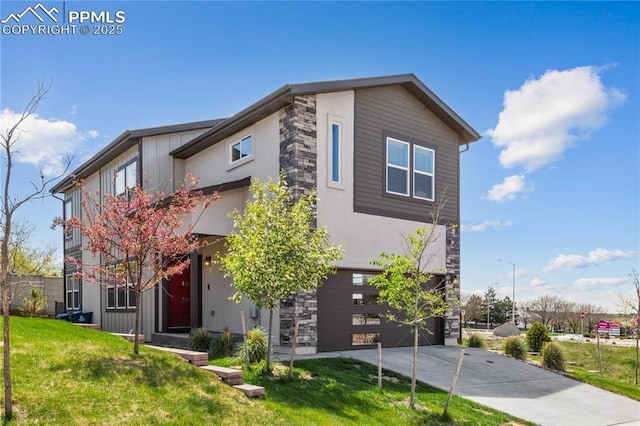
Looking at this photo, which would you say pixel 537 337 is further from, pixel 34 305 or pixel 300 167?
pixel 34 305

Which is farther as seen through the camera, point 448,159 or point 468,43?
point 448,159

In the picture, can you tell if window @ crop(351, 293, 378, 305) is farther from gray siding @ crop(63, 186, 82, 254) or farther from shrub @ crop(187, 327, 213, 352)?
gray siding @ crop(63, 186, 82, 254)

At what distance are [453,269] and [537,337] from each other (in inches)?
152

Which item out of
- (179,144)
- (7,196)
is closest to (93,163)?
(179,144)

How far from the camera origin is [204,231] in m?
14.8

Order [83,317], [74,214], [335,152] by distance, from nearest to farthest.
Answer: [335,152], [83,317], [74,214]

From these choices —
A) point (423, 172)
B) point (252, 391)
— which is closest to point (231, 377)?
point (252, 391)

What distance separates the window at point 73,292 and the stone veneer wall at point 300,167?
47.4ft

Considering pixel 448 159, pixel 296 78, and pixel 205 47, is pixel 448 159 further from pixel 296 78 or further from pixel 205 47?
pixel 205 47

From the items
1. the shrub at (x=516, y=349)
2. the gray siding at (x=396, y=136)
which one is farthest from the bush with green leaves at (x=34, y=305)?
the shrub at (x=516, y=349)

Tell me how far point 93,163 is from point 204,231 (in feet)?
29.6

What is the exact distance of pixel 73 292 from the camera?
2459cm

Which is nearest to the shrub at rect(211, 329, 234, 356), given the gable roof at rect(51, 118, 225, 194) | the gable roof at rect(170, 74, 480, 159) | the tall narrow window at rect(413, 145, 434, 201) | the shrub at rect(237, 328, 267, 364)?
the shrub at rect(237, 328, 267, 364)

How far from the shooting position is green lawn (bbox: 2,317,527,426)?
686 cm
